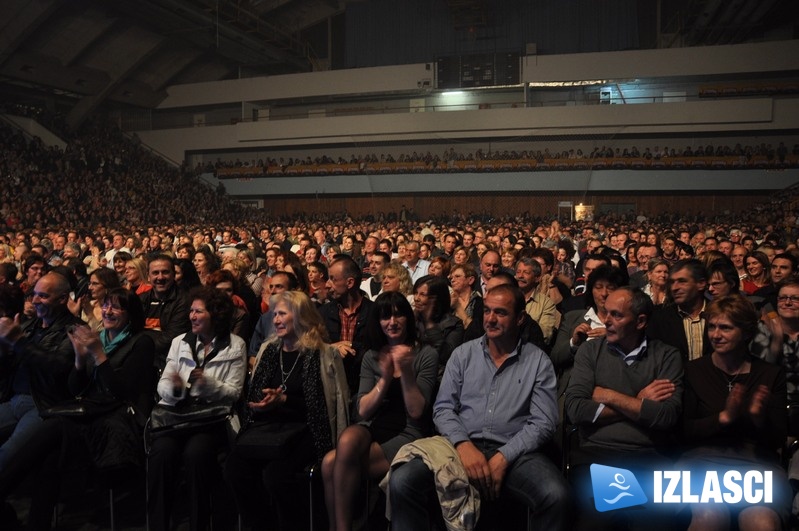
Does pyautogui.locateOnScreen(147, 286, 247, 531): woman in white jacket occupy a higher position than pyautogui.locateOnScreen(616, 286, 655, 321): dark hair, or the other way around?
pyautogui.locateOnScreen(616, 286, 655, 321): dark hair

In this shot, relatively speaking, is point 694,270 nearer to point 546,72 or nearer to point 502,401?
point 502,401

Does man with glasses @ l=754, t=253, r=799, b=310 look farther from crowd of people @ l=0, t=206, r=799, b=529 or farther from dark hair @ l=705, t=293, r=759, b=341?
dark hair @ l=705, t=293, r=759, b=341

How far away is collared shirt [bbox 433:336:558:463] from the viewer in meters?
3.37

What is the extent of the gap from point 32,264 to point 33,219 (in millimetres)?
17104

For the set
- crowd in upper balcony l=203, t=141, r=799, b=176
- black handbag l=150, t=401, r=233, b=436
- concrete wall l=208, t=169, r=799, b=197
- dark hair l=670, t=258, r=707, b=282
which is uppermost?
crowd in upper balcony l=203, t=141, r=799, b=176

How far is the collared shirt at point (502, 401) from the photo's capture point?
11.1 feet

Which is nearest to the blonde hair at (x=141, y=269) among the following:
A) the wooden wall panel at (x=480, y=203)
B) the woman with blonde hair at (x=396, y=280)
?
the woman with blonde hair at (x=396, y=280)

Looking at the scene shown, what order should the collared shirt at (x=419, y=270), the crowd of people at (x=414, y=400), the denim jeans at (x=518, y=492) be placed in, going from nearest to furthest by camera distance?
the denim jeans at (x=518, y=492)
the crowd of people at (x=414, y=400)
the collared shirt at (x=419, y=270)

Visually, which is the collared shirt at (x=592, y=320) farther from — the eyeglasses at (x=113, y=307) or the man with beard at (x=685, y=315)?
the eyeglasses at (x=113, y=307)

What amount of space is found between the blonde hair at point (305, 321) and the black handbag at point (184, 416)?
60cm

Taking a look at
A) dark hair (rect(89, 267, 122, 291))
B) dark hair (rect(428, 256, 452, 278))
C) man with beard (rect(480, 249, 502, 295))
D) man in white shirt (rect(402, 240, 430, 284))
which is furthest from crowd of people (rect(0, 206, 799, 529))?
man in white shirt (rect(402, 240, 430, 284))

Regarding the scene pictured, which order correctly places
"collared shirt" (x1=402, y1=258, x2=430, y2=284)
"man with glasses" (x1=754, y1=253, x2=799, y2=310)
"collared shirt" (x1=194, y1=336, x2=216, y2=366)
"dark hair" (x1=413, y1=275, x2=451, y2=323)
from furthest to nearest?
"collared shirt" (x1=402, y1=258, x2=430, y2=284), "man with glasses" (x1=754, y1=253, x2=799, y2=310), "dark hair" (x1=413, y1=275, x2=451, y2=323), "collared shirt" (x1=194, y1=336, x2=216, y2=366)

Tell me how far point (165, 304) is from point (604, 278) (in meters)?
3.41

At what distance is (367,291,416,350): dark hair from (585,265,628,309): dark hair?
1621 millimetres
